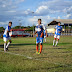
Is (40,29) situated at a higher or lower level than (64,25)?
lower

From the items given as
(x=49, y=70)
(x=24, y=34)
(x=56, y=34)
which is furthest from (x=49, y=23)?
(x=49, y=70)

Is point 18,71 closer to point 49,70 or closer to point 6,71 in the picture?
point 6,71

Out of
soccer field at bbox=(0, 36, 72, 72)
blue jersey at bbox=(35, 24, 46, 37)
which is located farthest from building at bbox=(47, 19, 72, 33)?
soccer field at bbox=(0, 36, 72, 72)

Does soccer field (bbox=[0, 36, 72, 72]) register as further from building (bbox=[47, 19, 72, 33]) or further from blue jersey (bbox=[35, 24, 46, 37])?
building (bbox=[47, 19, 72, 33])

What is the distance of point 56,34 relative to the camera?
16.5m

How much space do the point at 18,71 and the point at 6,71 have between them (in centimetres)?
40

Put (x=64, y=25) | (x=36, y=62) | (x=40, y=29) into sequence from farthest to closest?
(x=64, y=25), (x=40, y=29), (x=36, y=62)

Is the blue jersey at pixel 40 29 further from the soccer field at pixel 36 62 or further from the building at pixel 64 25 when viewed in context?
the building at pixel 64 25

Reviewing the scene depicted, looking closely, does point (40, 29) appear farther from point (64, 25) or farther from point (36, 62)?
point (64, 25)

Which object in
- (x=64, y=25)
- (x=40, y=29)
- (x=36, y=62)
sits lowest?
(x=36, y=62)

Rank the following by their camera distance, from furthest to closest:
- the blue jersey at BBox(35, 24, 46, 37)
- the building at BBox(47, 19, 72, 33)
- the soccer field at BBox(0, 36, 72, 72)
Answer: the building at BBox(47, 19, 72, 33) < the blue jersey at BBox(35, 24, 46, 37) < the soccer field at BBox(0, 36, 72, 72)

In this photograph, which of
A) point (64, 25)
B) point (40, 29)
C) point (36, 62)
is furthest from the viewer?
point (64, 25)

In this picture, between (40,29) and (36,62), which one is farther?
(40,29)

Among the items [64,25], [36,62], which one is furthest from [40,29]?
[64,25]
